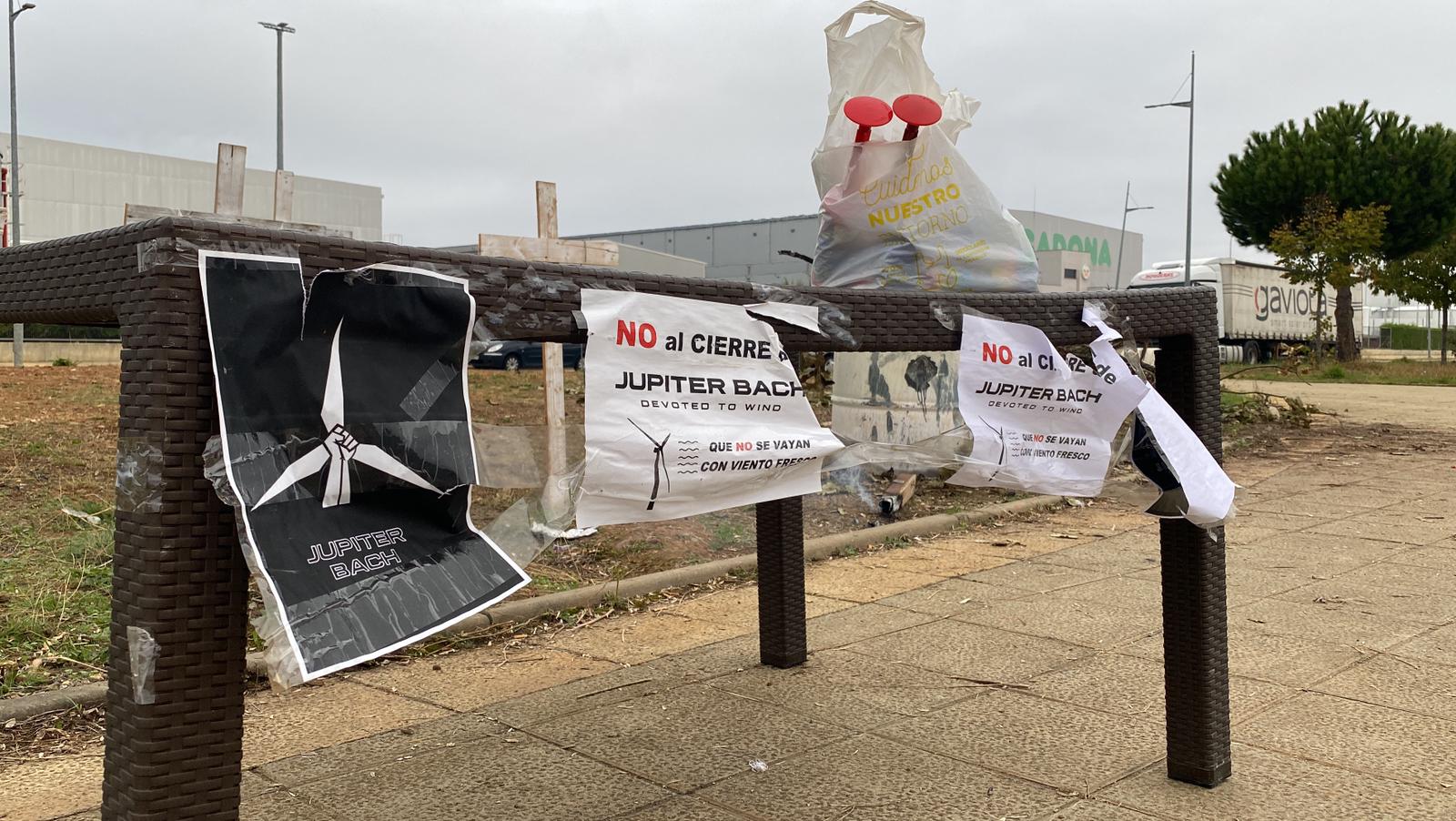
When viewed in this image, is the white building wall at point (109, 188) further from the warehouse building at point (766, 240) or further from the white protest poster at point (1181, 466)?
the white protest poster at point (1181, 466)

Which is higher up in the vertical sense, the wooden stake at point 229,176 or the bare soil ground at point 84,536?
the wooden stake at point 229,176

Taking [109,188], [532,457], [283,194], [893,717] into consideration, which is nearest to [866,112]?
[532,457]

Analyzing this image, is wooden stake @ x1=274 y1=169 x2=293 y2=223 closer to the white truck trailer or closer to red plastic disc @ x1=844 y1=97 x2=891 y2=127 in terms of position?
red plastic disc @ x1=844 y1=97 x2=891 y2=127

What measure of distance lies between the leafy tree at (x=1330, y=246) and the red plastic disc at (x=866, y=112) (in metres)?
32.3

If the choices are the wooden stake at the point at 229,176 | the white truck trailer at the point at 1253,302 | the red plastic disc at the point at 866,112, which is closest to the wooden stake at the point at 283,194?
the wooden stake at the point at 229,176

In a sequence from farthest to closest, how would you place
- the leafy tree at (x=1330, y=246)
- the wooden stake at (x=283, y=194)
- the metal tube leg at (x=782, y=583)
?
the leafy tree at (x=1330, y=246) → the wooden stake at (x=283, y=194) → the metal tube leg at (x=782, y=583)

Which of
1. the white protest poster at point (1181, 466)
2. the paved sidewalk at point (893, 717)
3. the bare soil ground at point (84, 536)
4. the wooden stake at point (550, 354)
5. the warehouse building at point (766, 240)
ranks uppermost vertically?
the warehouse building at point (766, 240)

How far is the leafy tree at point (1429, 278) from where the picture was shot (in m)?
33.4

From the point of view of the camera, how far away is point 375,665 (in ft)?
12.9

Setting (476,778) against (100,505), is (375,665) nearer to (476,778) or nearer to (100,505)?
(476,778)

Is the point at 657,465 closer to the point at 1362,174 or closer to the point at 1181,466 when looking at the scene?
the point at 1181,466

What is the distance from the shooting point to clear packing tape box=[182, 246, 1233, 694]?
1493 mm

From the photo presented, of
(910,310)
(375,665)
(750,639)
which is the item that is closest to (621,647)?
(750,639)

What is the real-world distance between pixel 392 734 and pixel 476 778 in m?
0.47
